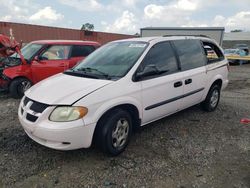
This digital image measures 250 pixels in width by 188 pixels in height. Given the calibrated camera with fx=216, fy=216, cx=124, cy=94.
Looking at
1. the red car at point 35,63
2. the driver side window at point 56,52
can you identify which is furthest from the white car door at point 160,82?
the driver side window at point 56,52

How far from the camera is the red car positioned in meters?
6.04

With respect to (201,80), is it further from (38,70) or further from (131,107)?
(38,70)

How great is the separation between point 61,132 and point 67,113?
0.78 feet

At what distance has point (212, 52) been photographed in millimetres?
5176

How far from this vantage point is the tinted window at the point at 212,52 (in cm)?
486

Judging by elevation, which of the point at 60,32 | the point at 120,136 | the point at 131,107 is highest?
the point at 60,32

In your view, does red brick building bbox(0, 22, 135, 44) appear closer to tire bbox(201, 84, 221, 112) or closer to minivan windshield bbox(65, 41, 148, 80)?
minivan windshield bbox(65, 41, 148, 80)

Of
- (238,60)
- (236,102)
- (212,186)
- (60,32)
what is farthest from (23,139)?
(60,32)

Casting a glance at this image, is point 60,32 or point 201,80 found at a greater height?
point 60,32

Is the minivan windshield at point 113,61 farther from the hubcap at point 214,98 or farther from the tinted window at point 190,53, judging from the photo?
the hubcap at point 214,98

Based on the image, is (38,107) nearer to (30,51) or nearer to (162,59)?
(162,59)

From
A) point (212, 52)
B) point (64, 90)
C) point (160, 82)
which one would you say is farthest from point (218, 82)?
point (64, 90)

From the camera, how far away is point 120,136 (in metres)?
3.14

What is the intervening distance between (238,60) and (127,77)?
18267 millimetres
